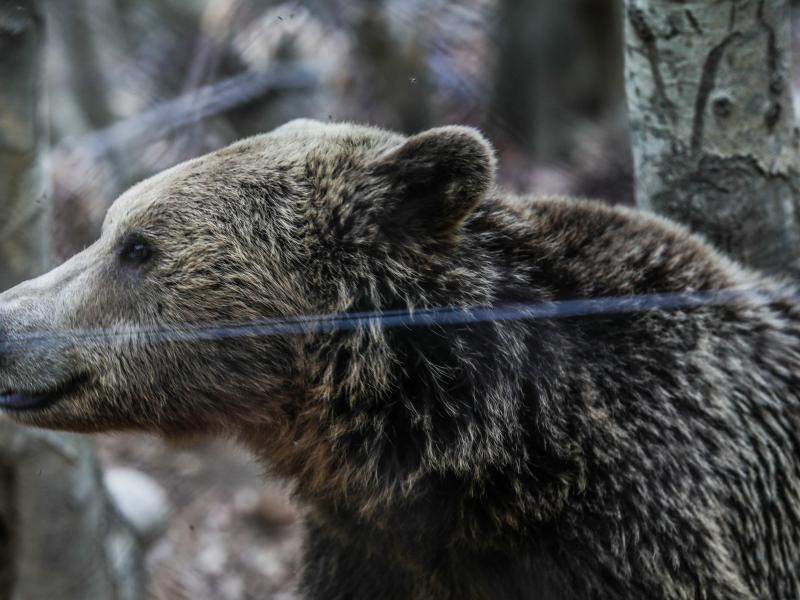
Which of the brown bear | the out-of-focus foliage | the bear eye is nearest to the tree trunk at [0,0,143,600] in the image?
the brown bear

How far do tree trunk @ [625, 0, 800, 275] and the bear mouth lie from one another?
227 cm

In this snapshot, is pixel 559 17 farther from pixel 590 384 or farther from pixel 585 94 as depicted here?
pixel 590 384

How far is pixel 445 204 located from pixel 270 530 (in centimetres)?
508

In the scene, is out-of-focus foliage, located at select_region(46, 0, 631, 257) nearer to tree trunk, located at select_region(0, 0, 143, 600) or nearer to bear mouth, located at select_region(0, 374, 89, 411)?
tree trunk, located at select_region(0, 0, 143, 600)

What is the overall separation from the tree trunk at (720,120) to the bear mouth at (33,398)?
2.27 metres

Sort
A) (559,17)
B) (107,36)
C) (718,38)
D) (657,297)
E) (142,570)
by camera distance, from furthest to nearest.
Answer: (107,36) → (559,17) → (142,570) → (718,38) → (657,297)

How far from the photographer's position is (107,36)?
13.5 meters

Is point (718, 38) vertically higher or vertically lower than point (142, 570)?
higher

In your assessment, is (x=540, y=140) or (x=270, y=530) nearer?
(x=270, y=530)

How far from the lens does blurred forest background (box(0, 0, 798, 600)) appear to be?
6973 mm

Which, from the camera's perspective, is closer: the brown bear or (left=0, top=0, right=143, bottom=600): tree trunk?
the brown bear

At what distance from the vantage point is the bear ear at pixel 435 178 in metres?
2.68

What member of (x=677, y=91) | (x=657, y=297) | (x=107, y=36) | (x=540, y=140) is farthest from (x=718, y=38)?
(x=107, y=36)

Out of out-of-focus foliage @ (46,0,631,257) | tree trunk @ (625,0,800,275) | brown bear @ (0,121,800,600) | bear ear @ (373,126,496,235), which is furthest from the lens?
out-of-focus foliage @ (46,0,631,257)
